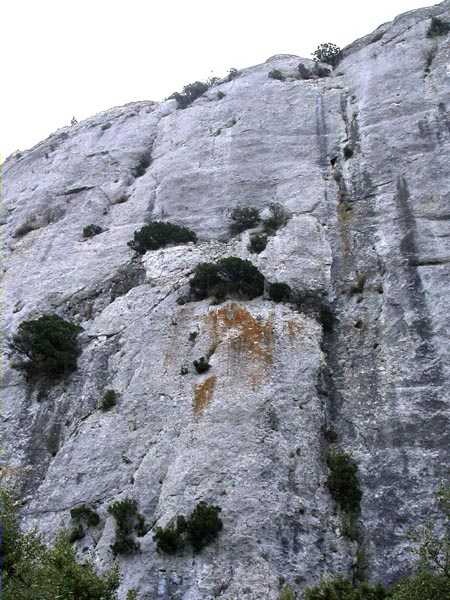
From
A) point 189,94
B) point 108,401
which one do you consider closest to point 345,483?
point 108,401

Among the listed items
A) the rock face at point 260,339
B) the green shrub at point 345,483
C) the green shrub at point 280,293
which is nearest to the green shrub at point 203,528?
the rock face at point 260,339

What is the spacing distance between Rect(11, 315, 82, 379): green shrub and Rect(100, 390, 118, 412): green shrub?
9.75 feet

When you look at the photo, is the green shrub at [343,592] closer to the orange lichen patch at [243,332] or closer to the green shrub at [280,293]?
the orange lichen patch at [243,332]

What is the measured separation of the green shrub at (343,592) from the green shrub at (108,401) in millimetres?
10389

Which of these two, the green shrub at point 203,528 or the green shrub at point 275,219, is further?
the green shrub at point 275,219

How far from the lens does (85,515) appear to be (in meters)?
20.5

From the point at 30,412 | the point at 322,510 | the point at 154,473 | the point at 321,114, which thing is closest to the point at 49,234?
the point at 30,412

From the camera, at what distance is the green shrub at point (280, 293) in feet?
85.3

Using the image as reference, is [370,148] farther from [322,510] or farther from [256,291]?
[322,510]

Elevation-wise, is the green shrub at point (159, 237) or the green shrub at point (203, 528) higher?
the green shrub at point (159, 237)

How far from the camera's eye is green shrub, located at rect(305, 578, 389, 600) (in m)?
15.8

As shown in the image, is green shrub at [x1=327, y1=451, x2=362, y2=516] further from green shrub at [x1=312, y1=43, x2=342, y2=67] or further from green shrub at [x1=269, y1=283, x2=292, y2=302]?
green shrub at [x1=312, y1=43, x2=342, y2=67]

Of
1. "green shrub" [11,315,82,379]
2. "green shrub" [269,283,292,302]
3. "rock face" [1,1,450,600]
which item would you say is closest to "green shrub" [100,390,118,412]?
"rock face" [1,1,450,600]

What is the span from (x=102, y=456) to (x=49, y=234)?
57.1 feet
